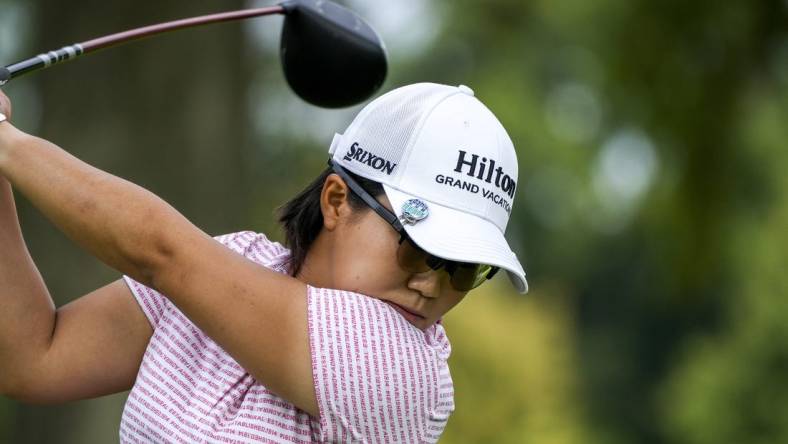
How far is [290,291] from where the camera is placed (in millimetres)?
2186

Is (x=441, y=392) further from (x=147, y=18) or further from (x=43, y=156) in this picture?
(x=147, y=18)

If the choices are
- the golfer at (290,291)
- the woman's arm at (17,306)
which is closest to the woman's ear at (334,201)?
the golfer at (290,291)

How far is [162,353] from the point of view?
227 centimetres

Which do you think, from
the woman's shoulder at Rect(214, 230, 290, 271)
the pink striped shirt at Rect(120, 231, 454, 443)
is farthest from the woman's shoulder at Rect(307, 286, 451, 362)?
the woman's shoulder at Rect(214, 230, 290, 271)

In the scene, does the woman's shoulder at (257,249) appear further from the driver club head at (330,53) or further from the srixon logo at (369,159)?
the driver club head at (330,53)

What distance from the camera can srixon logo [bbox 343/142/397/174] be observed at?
90.4 inches

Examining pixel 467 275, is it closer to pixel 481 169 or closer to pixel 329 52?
pixel 481 169

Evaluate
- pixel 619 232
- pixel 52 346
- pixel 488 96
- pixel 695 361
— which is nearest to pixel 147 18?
pixel 52 346

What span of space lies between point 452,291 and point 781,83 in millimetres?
7476

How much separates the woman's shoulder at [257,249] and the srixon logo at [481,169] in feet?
1.21

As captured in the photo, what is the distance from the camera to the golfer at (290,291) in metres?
2.07

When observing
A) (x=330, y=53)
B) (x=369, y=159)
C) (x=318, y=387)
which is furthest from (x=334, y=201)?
(x=330, y=53)

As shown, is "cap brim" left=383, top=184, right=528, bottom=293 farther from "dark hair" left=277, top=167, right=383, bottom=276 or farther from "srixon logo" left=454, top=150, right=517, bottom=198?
"dark hair" left=277, top=167, right=383, bottom=276

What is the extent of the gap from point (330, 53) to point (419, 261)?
672 mm
